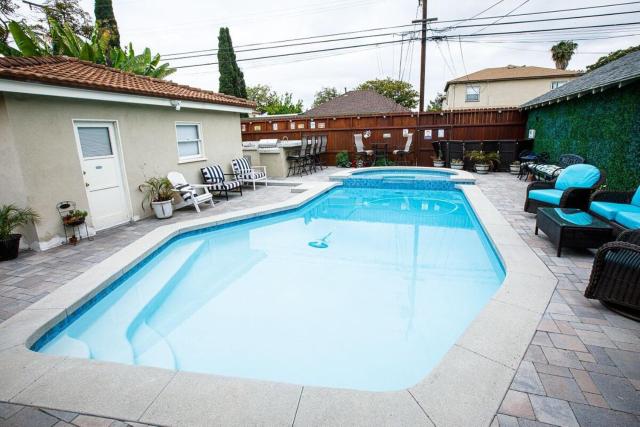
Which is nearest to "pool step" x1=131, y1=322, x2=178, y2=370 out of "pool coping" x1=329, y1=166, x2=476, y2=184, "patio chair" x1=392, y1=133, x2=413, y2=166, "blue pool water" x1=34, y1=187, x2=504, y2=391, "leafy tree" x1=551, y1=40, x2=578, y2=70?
"blue pool water" x1=34, y1=187, x2=504, y2=391

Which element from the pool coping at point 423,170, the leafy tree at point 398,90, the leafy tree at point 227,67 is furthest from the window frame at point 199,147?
the leafy tree at point 398,90

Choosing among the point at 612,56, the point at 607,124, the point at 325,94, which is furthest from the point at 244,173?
the point at 325,94

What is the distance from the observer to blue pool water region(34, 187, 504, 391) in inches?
119

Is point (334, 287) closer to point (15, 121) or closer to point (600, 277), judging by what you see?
point (600, 277)

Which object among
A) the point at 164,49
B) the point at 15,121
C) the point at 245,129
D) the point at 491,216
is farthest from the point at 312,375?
the point at 164,49

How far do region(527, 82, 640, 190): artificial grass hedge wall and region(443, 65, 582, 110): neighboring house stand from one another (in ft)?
50.8

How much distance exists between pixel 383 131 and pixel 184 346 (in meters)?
12.2

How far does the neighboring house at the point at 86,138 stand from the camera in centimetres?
477

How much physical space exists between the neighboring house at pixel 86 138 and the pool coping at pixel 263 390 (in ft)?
9.96

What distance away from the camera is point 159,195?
6918 millimetres

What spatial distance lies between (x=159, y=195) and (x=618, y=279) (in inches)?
288

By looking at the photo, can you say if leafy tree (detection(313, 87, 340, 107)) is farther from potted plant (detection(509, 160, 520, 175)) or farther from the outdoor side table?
the outdoor side table

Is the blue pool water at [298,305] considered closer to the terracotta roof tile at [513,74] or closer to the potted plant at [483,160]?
the potted plant at [483,160]

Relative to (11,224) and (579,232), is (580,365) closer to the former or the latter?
(579,232)
